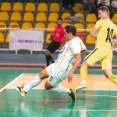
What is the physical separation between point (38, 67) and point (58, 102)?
344 inches

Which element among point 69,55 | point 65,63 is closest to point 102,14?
point 69,55

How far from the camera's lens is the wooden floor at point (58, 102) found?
930cm

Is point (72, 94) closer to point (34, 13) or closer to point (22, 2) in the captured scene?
point (34, 13)

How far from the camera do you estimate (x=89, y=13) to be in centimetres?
2386

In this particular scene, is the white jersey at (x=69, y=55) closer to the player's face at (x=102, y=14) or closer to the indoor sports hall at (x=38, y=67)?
the indoor sports hall at (x=38, y=67)

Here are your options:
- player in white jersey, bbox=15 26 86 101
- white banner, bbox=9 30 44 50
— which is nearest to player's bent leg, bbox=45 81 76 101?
player in white jersey, bbox=15 26 86 101

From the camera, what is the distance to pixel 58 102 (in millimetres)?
10664

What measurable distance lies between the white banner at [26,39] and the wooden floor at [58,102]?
19.5 ft

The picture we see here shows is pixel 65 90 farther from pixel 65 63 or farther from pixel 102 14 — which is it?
pixel 102 14

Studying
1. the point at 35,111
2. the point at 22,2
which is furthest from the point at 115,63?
the point at 35,111

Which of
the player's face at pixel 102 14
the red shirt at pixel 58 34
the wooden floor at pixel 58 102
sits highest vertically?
the player's face at pixel 102 14

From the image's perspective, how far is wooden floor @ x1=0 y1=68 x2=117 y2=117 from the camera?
9.30m

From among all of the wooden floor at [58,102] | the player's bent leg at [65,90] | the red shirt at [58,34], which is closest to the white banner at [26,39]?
the red shirt at [58,34]

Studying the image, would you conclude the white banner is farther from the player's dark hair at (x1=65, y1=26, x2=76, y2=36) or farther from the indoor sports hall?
the player's dark hair at (x1=65, y1=26, x2=76, y2=36)
